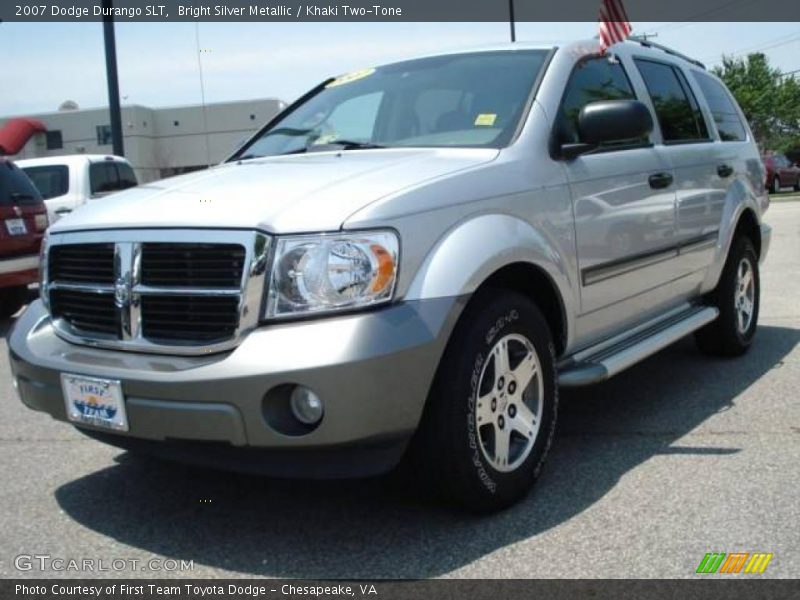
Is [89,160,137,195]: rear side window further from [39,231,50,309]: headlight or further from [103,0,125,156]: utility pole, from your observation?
[39,231,50,309]: headlight

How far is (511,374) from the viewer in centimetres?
325

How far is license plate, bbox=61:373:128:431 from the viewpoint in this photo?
2.89 metres

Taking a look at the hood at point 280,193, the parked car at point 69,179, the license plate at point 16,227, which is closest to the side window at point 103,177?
the parked car at point 69,179

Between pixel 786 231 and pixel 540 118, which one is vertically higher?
pixel 540 118

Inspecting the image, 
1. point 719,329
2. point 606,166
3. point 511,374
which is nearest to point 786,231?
point 719,329

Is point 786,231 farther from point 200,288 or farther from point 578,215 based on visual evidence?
point 200,288

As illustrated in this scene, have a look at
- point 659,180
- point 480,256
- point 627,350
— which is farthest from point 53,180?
point 480,256

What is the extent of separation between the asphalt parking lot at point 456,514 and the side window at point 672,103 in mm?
1600

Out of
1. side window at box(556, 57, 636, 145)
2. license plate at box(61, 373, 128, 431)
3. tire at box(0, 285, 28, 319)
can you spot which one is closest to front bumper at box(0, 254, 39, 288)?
tire at box(0, 285, 28, 319)

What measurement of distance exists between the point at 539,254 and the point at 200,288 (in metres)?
1.35

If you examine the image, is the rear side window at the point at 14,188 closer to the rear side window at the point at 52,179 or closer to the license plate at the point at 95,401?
the rear side window at the point at 52,179

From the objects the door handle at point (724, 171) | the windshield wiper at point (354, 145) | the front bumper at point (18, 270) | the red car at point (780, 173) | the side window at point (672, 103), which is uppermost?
the side window at point (672, 103)

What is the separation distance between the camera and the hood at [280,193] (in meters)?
2.82

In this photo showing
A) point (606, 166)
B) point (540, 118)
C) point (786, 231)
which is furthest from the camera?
point (786, 231)
